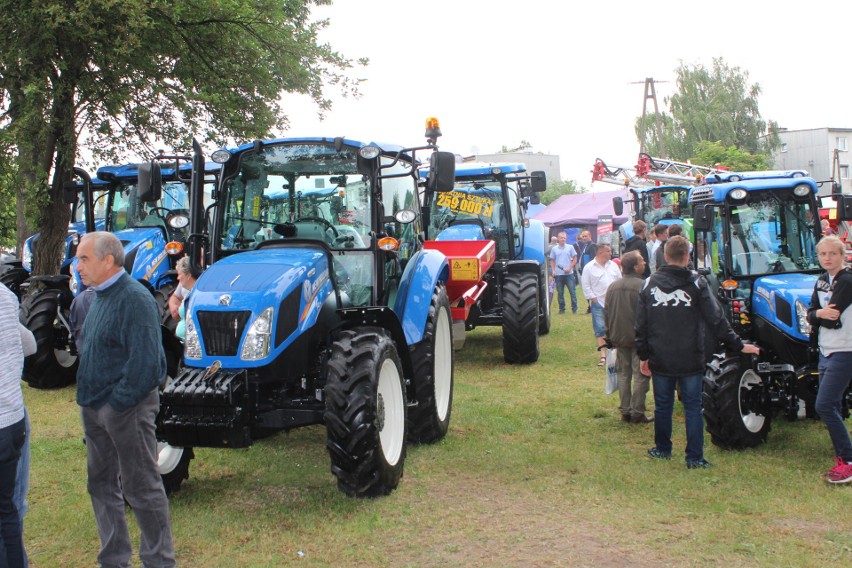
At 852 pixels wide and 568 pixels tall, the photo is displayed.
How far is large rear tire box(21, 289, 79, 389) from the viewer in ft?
29.9

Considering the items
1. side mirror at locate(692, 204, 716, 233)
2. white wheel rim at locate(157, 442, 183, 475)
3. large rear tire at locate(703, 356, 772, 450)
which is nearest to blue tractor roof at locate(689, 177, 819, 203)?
side mirror at locate(692, 204, 716, 233)

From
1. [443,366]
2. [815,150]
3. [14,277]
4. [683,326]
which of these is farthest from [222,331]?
[815,150]

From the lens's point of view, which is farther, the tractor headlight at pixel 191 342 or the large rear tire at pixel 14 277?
the large rear tire at pixel 14 277

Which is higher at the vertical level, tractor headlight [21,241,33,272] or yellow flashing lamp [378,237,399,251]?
yellow flashing lamp [378,237,399,251]

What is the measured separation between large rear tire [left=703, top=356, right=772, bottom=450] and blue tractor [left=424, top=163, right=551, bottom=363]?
401 centimetres

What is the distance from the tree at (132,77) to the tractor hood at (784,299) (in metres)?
8.31

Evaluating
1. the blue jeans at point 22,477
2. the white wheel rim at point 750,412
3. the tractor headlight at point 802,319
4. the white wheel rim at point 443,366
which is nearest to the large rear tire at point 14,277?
the white wheel rim at point 443,366

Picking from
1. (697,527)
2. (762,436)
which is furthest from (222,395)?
(762,436)

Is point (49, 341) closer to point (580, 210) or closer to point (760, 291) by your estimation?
point (760, 291)

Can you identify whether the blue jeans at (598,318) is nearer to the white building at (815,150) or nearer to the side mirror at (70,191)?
the side mirror at (70,191)

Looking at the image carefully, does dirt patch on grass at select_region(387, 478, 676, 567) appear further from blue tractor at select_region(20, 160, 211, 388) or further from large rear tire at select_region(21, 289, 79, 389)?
large rear tire at select_region(21, 289, 79, 389)

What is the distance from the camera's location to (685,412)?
5863 mm

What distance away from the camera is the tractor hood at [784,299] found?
19.7 ft

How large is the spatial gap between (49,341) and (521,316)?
5.68 m
